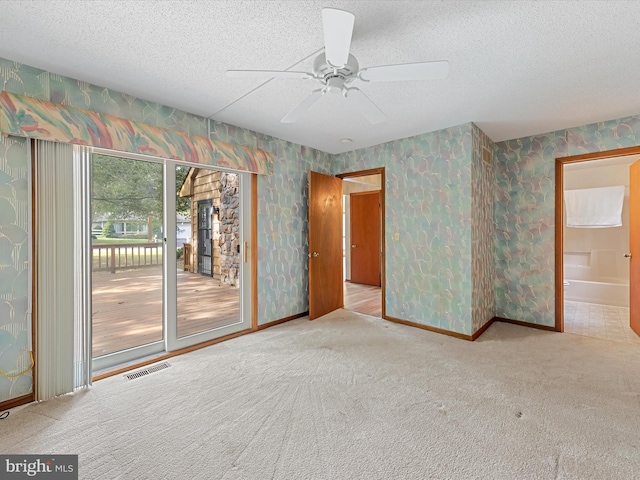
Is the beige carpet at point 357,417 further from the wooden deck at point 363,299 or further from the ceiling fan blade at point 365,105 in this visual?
the ceiling fan blade at point 365,105

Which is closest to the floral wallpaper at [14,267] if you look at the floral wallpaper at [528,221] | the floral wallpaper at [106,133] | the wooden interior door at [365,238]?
the floral wallpaper at [106,133]

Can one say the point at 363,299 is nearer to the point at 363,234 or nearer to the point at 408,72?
the point at 363,234

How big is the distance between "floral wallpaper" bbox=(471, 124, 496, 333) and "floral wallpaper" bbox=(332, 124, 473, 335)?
108 mm

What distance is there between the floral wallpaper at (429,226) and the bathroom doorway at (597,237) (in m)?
2.33

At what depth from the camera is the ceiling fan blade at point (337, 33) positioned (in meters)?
1.26

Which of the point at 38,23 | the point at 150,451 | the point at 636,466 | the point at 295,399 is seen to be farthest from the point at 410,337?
the point at 38,23

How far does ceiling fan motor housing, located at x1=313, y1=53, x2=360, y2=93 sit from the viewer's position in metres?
1.70

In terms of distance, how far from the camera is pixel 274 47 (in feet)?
6.30

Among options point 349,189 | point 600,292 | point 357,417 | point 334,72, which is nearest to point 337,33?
point 334,72

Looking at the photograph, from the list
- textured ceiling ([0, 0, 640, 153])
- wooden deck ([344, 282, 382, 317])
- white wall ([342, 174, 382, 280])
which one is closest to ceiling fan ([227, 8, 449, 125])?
textured ceiling ([0, 0, 640, 153])

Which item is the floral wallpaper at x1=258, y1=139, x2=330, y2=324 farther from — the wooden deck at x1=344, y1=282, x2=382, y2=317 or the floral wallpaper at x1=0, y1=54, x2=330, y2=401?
the wooden deck at x1=344, y1=282, x2=382, y2=317

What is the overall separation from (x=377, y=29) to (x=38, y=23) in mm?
1915

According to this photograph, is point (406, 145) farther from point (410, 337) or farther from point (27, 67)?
point (27, 67)

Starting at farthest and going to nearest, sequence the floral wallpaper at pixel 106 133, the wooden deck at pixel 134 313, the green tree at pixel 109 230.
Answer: the wooden deck at pixel 134 313 → the green tree at pixel 109 230 → the floral wallpaper at pixel 106 133
